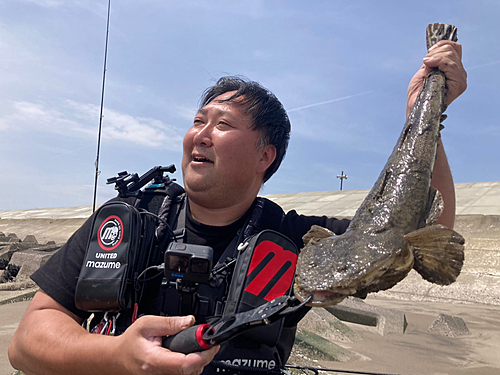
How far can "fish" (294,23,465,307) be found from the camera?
1.70 meters

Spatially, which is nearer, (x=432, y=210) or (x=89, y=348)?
(x=89, y=348)

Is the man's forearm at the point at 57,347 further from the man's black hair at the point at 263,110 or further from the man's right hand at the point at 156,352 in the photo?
the man's black hair at the point at 263,110

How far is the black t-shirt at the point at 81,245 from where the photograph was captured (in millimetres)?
2084

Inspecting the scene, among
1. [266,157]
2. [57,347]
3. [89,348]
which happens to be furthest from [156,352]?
[266,157]

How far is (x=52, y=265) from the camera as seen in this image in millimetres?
2162

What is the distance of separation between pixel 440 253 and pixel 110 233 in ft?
5.49

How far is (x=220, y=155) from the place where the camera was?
7.47 ft

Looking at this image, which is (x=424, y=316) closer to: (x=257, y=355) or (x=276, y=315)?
(x=257, y=355)

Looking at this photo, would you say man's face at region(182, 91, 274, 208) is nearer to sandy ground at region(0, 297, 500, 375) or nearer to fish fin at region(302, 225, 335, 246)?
fish fin at region(302, 225, 335, 246)

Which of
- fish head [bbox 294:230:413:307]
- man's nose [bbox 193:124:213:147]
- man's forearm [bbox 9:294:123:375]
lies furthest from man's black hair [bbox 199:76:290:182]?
man's forearm [bbox 9:294:123:375]

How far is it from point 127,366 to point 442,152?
7.58 ft

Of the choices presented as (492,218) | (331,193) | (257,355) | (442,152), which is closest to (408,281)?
(492,218)

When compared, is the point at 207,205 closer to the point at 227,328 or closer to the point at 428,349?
the point at 227,328

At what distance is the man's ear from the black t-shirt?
1.09 feet
